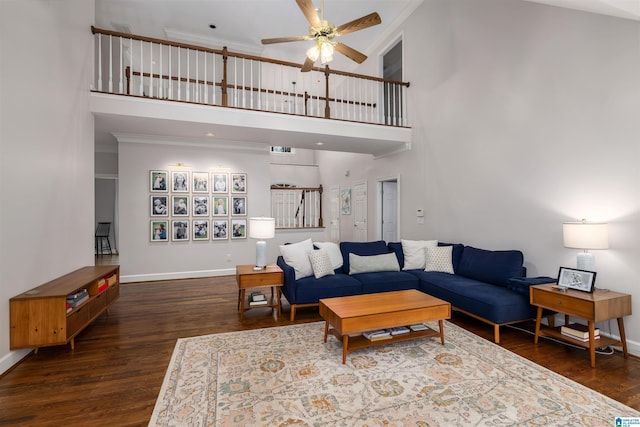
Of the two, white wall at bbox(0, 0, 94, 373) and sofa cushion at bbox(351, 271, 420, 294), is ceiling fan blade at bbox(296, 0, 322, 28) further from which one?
sofa cushion at bbox(351, 271, 420, 294)

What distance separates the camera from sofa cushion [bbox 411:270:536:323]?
312 cm

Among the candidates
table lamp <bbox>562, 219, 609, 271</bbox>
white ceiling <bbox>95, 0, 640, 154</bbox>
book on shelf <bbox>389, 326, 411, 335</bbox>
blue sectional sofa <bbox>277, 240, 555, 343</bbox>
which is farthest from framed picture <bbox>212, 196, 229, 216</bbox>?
table lamp <bbox>562, 219, 609, 271</bbox>

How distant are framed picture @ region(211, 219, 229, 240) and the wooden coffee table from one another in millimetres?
3898

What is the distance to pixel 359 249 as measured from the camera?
456cm

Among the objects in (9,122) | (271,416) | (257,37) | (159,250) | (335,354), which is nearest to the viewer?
(271,416)

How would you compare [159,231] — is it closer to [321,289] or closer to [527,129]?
[321,289]

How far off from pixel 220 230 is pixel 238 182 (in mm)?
1099

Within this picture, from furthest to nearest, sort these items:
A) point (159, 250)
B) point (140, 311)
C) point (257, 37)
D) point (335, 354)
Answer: point (257, 37)
point (159, 250)
point (140, 311)
point (335, 354)

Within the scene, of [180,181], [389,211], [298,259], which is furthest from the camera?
[389,211]

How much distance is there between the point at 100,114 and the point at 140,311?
287cm

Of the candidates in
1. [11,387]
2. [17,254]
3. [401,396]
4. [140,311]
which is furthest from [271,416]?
[140,311]

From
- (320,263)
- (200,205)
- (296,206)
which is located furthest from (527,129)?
(296,206)

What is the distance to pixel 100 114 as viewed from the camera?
423 cm

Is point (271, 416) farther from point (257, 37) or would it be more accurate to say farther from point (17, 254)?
point (257, 37)
